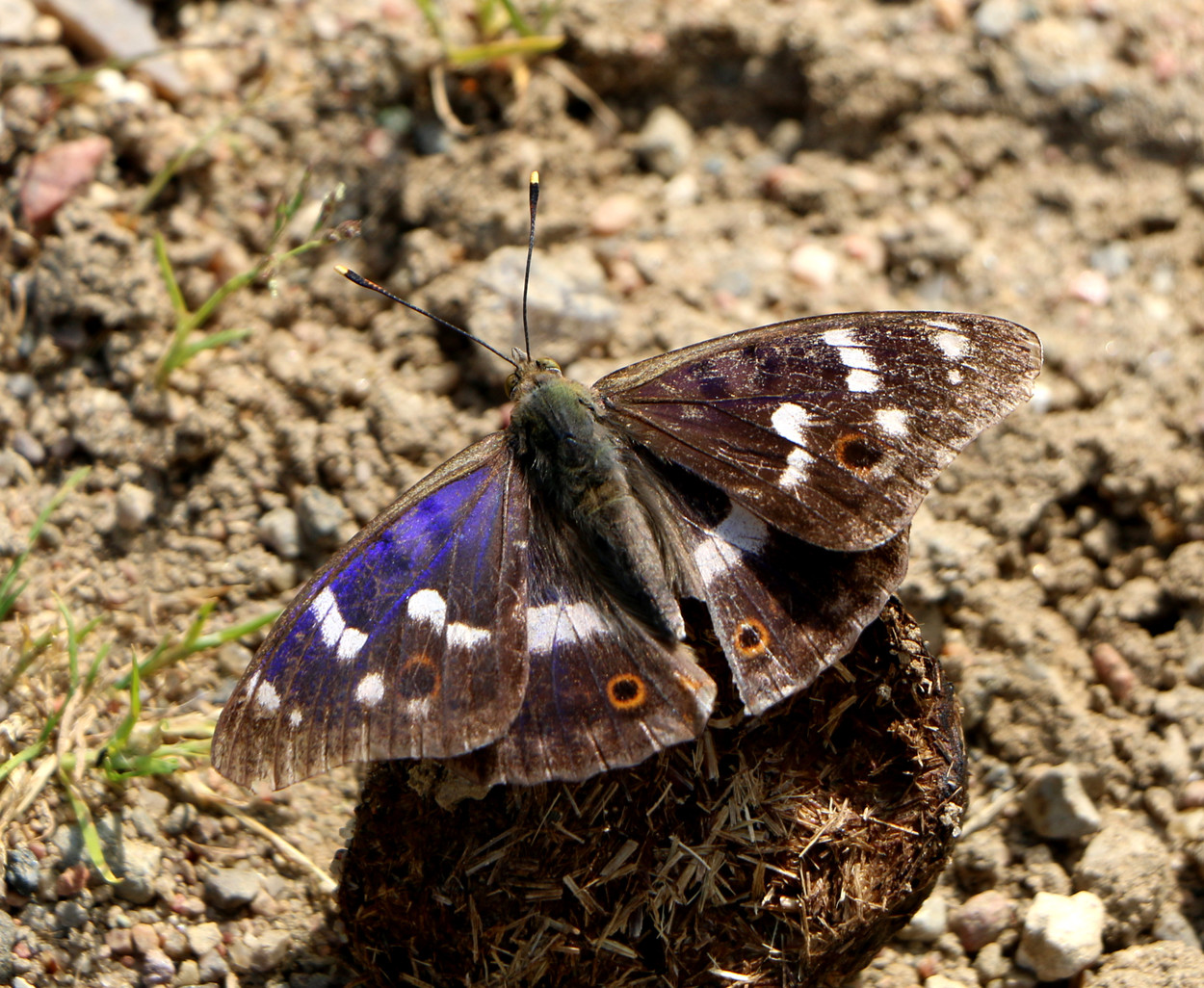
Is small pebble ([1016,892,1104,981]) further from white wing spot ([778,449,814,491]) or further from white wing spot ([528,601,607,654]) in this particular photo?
white wing spot ([528,601,607,654])

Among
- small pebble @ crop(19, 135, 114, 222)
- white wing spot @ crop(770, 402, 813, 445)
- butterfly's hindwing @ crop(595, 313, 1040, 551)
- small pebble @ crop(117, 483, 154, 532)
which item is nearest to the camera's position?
butterfly's hindwing @ crop(595, 313, 1040, 551)

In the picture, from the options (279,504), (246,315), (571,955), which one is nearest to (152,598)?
(279,504)

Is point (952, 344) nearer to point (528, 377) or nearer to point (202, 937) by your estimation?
point (528, 377)

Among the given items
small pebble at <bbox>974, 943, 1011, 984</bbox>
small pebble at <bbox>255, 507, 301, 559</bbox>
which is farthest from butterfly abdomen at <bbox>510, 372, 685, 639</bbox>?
small pebble at <bbox>974, 943, 1011, 984</bbox>

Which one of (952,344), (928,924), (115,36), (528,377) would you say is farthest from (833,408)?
(115,36)

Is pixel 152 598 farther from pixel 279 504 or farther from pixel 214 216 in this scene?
pixel 214 216

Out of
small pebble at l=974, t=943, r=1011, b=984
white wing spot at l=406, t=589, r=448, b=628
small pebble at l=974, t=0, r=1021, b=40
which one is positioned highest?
small pebble at l=974, t=0, r=1021, b=40
